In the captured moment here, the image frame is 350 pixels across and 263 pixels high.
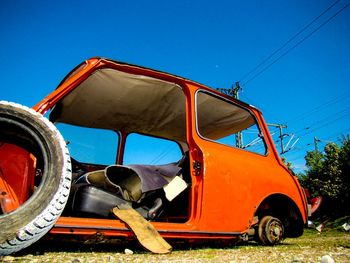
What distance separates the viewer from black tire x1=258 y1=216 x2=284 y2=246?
11.9ft

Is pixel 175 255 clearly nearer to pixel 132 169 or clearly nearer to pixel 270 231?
pixel 132 169

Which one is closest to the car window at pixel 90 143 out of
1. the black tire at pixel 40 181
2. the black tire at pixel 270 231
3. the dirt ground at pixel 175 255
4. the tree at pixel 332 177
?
the dirt ground at pixel 175 255

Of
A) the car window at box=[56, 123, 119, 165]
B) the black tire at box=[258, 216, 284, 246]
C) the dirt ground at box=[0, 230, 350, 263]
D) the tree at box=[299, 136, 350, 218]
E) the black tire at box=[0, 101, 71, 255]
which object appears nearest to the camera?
the black tire at box=[0, 101, 71, 255]

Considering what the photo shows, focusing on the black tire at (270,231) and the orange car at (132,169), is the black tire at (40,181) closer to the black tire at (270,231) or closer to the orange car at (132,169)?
the orange car at (132,169)

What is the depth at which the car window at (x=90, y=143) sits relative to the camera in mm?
→ 4535

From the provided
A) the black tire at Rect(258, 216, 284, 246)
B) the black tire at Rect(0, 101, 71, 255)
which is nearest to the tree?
the black tire at Rect(258, 216, 284, 246)

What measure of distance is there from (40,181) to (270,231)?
2.69 m

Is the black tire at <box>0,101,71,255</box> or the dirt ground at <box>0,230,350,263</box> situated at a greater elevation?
the black tire at <box>0,101,71,255</box>

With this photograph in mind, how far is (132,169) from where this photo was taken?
316cm

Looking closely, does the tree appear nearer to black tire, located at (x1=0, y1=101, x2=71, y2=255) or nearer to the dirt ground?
the dirt ground

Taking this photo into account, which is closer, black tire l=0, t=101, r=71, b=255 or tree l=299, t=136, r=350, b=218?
black tire l=0, t=101, r=71, b=255

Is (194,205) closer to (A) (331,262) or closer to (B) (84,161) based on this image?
(A) (331,262)

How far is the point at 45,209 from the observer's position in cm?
216

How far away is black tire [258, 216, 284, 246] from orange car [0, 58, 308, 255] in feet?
0.04
